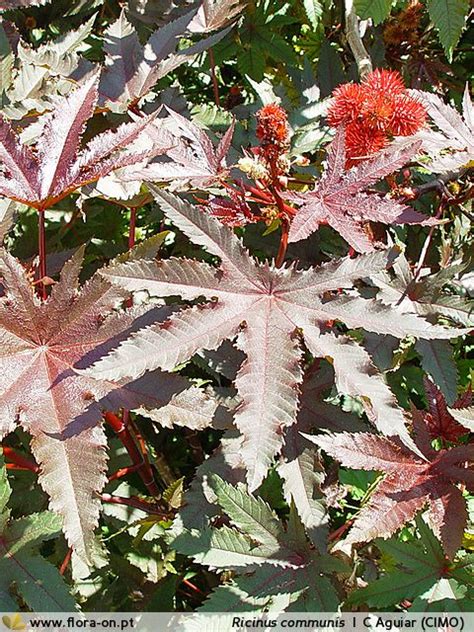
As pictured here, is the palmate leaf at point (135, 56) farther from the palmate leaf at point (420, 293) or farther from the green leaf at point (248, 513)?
the green leaf at point (248, 513)

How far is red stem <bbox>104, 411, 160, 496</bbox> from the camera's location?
1.16 m

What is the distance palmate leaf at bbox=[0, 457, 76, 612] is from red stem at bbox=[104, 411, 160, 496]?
180 millimetres

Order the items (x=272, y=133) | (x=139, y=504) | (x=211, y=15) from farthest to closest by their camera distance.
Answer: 1. (x=211, y=15)
2. (x=139, y=504)
3. (x=272, y=133)

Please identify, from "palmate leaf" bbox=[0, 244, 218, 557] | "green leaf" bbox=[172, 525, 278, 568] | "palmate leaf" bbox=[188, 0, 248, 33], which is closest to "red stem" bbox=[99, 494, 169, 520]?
"green leaf" bbox=[172, 525, 278, 568]

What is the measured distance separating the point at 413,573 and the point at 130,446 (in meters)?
0.54

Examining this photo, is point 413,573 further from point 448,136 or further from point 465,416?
point 448,136

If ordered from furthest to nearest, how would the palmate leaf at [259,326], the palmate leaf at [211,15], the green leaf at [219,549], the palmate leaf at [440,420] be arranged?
the palmate leaf at [211,15] < the palmate leaf at [440,420] < the green leaf at [219,549] < the palmate leaf at [259,326]

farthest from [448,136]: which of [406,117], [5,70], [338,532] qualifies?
[5,70]

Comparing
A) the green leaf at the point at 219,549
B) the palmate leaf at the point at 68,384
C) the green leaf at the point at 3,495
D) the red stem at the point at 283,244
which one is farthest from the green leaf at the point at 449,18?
the green leaf at the point at 3,495

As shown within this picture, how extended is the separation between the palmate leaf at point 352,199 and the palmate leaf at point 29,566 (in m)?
0.63

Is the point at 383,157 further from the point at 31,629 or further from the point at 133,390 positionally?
the point at 31,629

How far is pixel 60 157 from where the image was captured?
3.56 feet

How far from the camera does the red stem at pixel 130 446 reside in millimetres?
1164

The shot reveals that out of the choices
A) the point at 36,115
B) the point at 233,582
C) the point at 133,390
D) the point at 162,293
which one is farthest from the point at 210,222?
the point at 233,582
